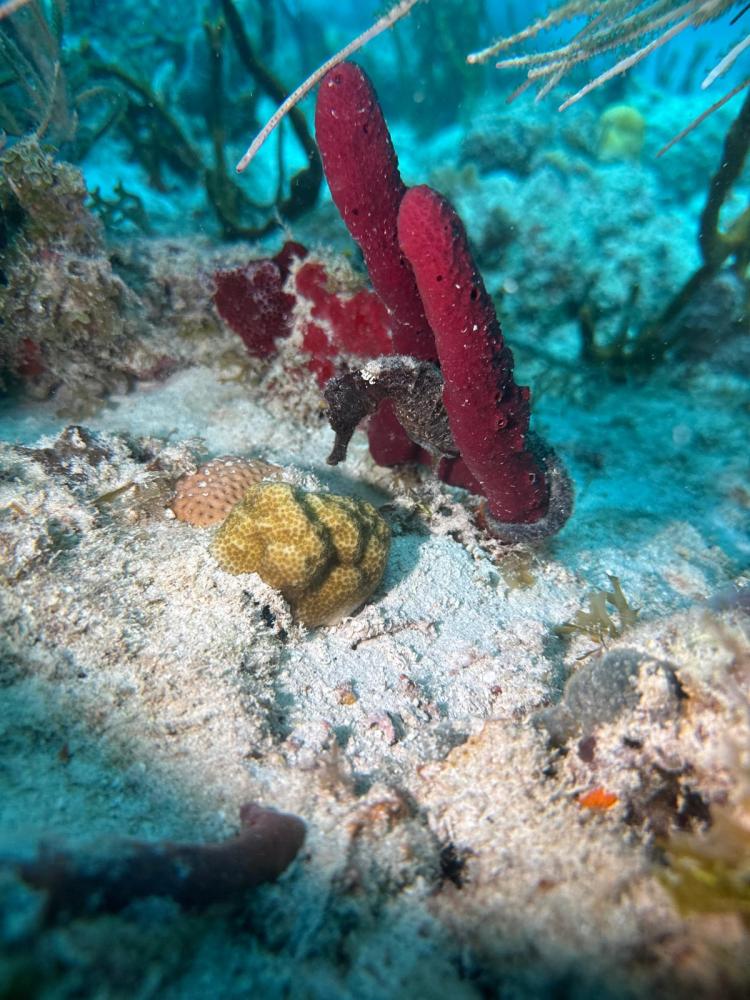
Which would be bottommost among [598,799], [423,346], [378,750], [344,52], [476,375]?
[378,750]

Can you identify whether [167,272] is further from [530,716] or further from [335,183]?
[530,716]

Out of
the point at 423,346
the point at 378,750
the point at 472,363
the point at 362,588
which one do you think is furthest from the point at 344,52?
the point at 378,750

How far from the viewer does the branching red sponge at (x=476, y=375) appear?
2.43m

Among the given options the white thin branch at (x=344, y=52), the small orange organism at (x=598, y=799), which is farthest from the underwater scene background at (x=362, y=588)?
the white thin branch at (x=344, y=52)

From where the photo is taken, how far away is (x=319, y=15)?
18.3 m

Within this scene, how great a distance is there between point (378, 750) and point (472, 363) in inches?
79.6

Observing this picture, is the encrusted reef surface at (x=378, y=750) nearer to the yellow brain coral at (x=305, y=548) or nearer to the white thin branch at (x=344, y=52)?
the yellow brain coral at (x=305, y=548)

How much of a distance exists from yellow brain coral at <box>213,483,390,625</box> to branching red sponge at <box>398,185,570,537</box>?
0.88m

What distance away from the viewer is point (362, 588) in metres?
3.23

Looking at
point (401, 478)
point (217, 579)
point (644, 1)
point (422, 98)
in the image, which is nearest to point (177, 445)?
point (217, 579)

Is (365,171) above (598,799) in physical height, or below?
above

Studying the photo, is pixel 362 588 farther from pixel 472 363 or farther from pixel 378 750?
pixel 472 363

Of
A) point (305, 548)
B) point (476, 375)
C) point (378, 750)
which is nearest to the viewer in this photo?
point (378, 750)

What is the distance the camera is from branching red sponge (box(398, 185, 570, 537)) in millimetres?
2434
